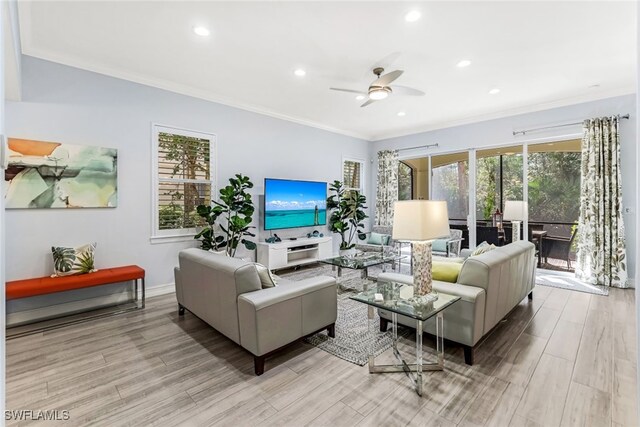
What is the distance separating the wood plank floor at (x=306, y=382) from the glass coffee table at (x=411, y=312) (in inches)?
3.1

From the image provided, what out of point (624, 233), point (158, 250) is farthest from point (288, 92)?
point (624, 233)

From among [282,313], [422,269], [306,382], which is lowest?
[306,382]

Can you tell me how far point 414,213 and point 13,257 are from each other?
13.5 ft

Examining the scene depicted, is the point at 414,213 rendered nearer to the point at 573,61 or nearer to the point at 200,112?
the point at 573,61

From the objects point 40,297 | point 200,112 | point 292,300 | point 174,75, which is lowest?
point 40,297

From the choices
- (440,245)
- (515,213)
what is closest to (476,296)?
(440,245)

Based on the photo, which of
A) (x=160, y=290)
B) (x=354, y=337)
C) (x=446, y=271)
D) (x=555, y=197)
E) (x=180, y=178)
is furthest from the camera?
(x=555, y=197)

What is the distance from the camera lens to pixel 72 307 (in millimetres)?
3547

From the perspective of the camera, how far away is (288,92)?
180 inches

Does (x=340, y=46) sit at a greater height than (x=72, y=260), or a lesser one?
greater

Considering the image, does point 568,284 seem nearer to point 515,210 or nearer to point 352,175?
point 515,210

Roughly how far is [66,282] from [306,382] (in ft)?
9.13

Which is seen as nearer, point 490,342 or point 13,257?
point 490,342

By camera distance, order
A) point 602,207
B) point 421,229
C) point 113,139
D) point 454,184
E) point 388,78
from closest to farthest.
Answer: point 421,229 → point 388,78 → point 113,139 → point 602,207 → point 454,184
